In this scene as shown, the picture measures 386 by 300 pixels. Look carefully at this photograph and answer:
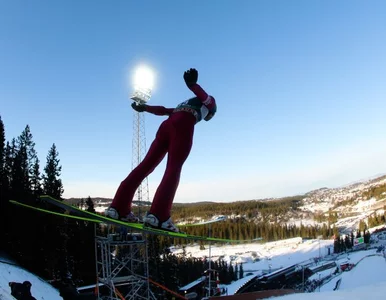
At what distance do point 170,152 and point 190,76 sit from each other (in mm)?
1406

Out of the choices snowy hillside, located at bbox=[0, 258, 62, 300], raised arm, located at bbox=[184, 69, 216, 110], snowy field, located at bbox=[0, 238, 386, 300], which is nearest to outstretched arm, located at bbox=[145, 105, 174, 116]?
raised arm, located at bbox=[184, 69, 216, 110]

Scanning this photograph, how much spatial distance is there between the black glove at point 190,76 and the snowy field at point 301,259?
4082 millimetres

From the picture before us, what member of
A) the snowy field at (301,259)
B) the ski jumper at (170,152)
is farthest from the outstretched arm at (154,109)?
the snowy field at (301,259)

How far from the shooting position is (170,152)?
240 inches

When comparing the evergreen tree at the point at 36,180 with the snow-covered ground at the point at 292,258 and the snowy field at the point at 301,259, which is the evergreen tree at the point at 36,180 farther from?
the snow-covered ground at the point at 292,258

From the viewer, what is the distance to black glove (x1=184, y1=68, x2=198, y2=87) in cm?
602

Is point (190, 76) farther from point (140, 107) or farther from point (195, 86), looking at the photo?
point (140, 107)

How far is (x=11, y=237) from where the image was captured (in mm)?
31734

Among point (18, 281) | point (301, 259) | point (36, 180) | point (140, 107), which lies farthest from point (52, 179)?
point (301, 259)

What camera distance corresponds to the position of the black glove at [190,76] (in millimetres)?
6020

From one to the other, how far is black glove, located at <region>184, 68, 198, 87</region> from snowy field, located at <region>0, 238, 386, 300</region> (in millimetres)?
4082

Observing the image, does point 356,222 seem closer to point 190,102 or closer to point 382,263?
point 382,263

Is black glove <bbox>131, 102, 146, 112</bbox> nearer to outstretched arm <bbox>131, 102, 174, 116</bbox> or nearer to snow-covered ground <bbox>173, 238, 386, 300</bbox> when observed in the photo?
outstretched arm <bbox>131, 102, 174, 116</bbox>

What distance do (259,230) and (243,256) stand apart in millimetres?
32541
